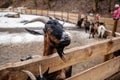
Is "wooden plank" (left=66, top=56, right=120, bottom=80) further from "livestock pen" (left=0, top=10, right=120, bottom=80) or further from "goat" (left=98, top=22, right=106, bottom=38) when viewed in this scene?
"goat" (left=98, top=22, right=106, bottom=38)

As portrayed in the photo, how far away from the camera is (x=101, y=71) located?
4.03 metres

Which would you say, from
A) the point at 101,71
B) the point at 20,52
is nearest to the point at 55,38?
the point at 101,71

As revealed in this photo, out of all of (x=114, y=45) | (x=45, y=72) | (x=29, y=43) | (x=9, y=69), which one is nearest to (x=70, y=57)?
(x=45, y=72)

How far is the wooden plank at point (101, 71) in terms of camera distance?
139 inches

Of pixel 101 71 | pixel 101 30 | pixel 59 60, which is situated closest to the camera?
pixel 59 60

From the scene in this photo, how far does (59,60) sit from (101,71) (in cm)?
134

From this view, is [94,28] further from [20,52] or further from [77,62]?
[77,62]

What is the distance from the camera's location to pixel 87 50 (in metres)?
3.64

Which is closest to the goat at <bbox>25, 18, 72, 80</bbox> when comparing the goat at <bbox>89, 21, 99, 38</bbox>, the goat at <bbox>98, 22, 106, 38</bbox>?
the goat at <bbox>98, 22, 106, 38</bbox>

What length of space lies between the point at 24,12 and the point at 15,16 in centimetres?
733

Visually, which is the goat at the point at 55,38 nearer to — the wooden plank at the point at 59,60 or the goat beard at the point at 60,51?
the goat beard at the point at 60,51

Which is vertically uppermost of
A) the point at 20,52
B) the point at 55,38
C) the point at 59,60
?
the point at 55,38

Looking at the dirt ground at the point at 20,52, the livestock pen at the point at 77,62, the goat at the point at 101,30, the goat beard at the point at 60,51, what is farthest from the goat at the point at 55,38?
the goat at the point at 101,30

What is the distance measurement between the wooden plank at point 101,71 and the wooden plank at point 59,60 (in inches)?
9.2
